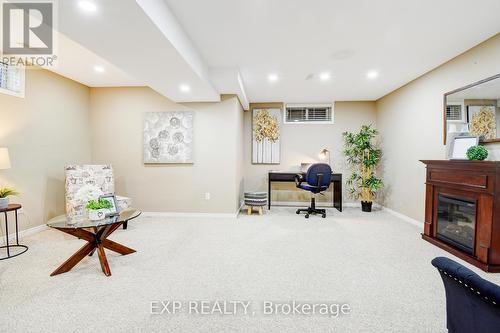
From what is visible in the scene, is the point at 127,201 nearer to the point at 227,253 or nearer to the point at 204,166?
the point at 204,166

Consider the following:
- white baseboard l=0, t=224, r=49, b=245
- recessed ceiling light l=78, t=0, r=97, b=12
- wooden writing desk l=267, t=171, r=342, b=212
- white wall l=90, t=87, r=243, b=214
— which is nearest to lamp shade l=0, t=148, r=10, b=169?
white baseboard l=0, t=224, r=49, b=245

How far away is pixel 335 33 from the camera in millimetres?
2434

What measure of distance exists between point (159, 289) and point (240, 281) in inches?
26.6

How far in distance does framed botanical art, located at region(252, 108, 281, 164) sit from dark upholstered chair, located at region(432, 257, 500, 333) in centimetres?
437

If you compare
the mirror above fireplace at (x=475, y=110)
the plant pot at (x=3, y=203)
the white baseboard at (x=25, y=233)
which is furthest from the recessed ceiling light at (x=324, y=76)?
the white baseboard at (x=25, y=233)

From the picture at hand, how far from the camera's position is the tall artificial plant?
4707mm

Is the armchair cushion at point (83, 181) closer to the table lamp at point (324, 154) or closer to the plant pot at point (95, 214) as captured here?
the plant pot at point (95, 214)

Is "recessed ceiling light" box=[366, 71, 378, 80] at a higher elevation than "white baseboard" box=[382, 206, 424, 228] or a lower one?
higher

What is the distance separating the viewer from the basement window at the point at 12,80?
2928 mm

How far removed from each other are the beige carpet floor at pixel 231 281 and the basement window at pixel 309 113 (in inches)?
111

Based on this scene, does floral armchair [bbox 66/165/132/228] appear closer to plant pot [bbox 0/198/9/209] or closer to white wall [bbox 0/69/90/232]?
white wall [bbox 0/69/90/232]

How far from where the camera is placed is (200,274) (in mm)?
2154

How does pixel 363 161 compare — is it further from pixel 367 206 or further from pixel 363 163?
pixel 367 206

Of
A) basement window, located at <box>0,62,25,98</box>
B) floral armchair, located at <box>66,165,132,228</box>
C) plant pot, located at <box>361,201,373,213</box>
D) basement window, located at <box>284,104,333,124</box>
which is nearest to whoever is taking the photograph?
basement window, located at <box>0,62,25,98</box>
